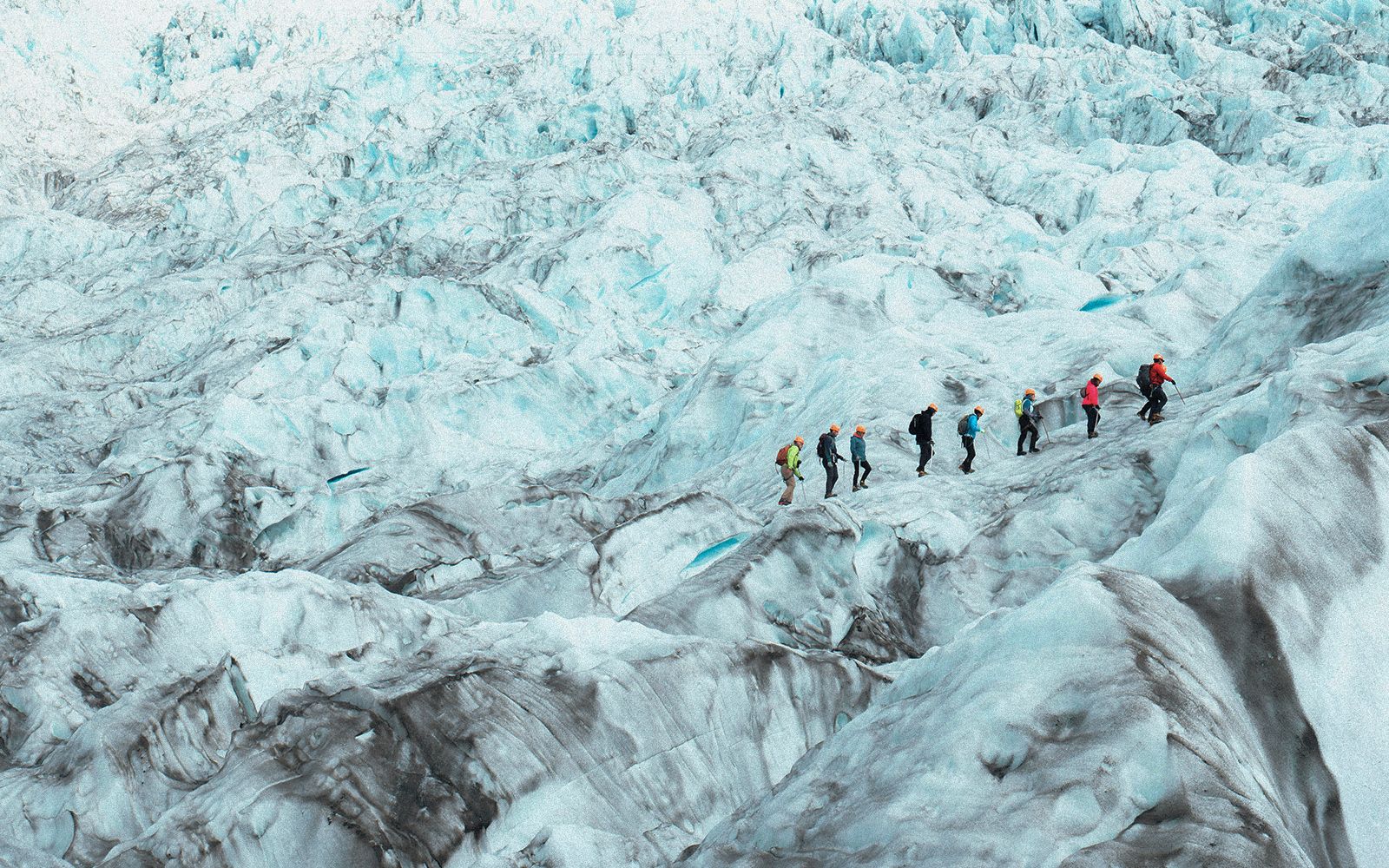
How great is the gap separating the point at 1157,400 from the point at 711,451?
1081cm

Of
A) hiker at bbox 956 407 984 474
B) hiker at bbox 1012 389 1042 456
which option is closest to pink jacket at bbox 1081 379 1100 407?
hiker at bbox 1012 389 1042 456

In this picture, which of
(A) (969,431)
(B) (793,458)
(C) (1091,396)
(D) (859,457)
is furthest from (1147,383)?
(B) (793,458)

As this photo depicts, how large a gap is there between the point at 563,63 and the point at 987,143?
2523 centimetres

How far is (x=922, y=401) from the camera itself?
18344mm

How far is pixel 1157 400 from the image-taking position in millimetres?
13016

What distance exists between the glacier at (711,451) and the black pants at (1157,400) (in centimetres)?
69

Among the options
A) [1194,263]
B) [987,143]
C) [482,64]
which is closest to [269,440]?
[1194,263]

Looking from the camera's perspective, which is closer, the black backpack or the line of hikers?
the black backpack

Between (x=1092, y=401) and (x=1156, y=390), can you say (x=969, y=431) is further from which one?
(x=1156, y=390)

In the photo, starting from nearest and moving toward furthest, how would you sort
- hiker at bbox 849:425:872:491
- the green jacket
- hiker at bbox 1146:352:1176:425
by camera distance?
hiker at bbox 1146:352:1176:425 < hiker at bbox 849:425:872:491 < the green jacket

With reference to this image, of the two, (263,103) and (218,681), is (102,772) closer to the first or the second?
(218,681)

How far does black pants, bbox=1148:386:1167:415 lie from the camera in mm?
12949

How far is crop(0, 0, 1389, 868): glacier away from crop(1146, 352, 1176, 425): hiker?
678 millimetres

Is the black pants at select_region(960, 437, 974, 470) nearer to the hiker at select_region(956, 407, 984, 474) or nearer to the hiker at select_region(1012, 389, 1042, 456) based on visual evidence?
the hiker at select_region(956, 407, 984, 474)
